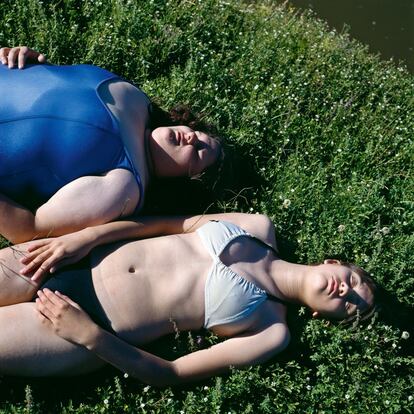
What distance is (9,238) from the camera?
4809 mm

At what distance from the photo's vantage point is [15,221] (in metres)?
4.73

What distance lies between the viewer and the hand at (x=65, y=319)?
14.5 feet

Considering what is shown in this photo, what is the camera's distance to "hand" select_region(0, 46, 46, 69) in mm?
5051

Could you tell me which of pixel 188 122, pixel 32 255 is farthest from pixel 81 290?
pixel 188 122

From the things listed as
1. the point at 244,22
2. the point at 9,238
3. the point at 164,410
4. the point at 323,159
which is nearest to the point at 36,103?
the point at 9,238

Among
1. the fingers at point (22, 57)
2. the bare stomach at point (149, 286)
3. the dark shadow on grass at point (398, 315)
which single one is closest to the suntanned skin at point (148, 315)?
the bare stomach at point (149, 286)

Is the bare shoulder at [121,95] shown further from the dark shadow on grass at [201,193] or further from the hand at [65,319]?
the hand at [65,319]

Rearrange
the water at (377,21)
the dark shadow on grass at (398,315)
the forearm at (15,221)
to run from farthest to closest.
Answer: the water at (377,21)
the dark shadow on grass at (398,315)
the forearm at (15,221)

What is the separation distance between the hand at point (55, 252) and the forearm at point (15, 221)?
0.12 m

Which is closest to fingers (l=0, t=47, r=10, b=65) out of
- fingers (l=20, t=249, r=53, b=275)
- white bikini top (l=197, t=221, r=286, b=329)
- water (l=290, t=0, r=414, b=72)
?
fingers (l=20, t=249, r=53, b=275)

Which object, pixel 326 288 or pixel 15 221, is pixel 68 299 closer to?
pixel 15 221

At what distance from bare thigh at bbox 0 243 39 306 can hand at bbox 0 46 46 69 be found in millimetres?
1381

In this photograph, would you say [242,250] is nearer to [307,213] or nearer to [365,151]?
[307,213]

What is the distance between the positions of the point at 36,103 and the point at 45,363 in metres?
1.77
